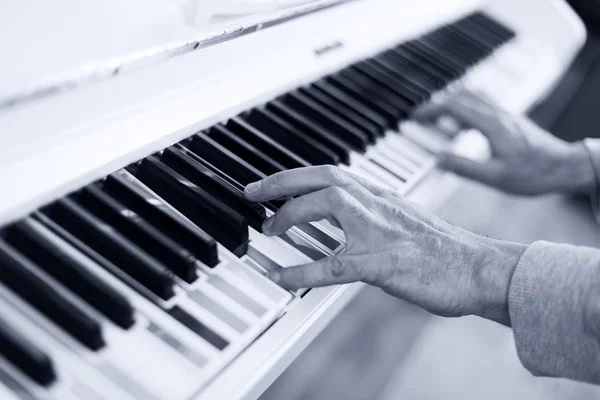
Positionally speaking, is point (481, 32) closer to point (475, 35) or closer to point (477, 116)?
point (475, 35)

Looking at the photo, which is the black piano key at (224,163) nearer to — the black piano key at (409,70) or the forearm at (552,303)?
the forearm at (552,303)

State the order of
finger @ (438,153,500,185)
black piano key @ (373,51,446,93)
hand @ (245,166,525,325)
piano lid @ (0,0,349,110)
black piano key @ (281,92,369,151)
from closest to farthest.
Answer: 1. piano lid @ (0,0,349,110)
2. hand @ (245,166,525,325)
3. black piano key @ (281,92,369,151)
4. finger @ (438,153,500,185)
5. black piano key @ (373,51,446,93)

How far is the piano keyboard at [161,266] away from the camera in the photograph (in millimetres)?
485

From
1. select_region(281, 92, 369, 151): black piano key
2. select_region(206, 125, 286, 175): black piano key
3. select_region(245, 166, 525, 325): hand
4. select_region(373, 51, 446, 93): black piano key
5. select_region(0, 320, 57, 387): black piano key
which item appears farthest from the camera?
select_region(373, 51, 446, 93): black piano key

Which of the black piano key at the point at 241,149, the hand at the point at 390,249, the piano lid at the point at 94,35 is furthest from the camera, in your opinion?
the black piano key at the point at 241,149

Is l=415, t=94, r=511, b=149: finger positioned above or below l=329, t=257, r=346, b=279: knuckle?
below

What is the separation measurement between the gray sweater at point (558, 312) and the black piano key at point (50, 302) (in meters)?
0.50

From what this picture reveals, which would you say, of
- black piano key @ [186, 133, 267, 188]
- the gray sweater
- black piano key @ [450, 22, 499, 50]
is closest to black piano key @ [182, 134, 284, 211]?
black piano key @ [186, 133, 267, 188]

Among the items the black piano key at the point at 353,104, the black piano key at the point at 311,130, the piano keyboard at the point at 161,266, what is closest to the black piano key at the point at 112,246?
the piano keyboard at the point at 161,266

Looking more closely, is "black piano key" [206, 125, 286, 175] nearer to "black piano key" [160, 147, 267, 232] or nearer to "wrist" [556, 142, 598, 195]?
"black piano key" [160, 147, 267, 232]

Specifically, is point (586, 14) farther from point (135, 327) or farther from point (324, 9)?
point (135, 327)

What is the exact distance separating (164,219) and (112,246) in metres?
0.07

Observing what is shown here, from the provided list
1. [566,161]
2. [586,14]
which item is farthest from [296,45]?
[586,14]

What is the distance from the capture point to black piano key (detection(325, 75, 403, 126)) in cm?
101
